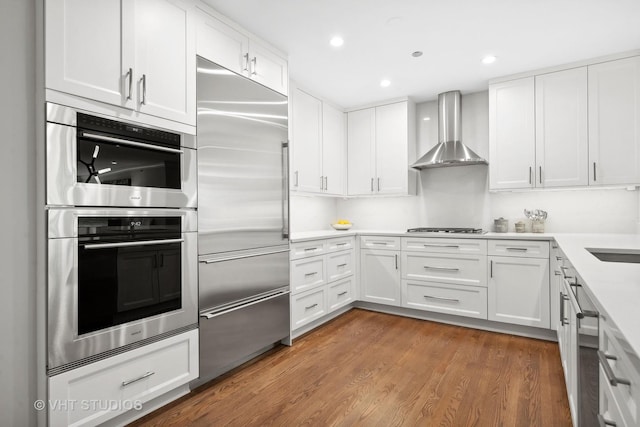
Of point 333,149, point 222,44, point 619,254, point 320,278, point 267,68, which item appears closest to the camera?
point 619,254

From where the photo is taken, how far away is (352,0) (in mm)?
2248

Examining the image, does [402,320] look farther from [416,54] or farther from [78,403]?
[78,403]

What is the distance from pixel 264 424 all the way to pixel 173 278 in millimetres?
961

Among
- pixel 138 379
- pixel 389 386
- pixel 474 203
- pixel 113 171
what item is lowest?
pixel 389 386

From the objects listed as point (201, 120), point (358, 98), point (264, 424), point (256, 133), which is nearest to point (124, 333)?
point (264, 424)

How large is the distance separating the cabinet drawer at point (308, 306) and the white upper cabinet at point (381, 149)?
152cm

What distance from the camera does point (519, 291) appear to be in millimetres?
3162

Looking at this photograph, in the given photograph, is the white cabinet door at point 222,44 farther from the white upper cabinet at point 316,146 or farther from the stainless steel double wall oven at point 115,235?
the white upper cabinet at point 316,146

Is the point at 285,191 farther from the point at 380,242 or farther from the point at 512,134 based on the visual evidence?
the point at 512,134

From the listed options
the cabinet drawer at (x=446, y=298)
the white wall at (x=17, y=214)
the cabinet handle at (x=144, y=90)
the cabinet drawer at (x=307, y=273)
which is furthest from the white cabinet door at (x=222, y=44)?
the cabinet drawer at (x=446, y=298)

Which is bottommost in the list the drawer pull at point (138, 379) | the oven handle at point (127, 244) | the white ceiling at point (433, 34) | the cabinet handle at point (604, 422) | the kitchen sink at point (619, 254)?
the drawer pull at point (138, 379)

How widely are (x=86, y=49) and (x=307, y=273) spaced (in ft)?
7.50

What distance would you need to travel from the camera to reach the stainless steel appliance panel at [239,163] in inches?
88.0

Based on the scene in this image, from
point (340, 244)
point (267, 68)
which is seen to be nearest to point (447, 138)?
point (340, 244)
